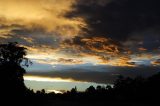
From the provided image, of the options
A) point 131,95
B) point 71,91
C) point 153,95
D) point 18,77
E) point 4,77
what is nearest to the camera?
point 4,77

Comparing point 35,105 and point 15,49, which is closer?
point 35,105

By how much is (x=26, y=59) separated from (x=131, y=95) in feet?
134

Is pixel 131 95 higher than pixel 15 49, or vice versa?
pixel 15 49

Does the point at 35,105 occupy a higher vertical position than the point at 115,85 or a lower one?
lower

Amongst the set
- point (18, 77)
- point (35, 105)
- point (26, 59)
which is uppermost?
point (26, 59)

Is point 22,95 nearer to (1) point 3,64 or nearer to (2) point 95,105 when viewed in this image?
(1) point 3,64

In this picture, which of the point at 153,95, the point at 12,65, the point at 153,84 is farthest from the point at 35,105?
the point at 153,84

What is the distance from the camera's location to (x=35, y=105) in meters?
84.1

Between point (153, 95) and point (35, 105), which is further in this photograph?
point (153, 95)

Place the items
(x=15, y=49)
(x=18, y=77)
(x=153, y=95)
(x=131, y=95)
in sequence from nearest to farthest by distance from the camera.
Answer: (x=18, y=77), (x=15, y=49), (x=153, y=95), (x=131, y=95)

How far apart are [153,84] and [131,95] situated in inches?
365

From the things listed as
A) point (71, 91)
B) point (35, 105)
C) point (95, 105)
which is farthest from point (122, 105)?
point (71, 91)

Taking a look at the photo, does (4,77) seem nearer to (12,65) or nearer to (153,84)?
(12,65)

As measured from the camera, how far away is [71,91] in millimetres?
163625
